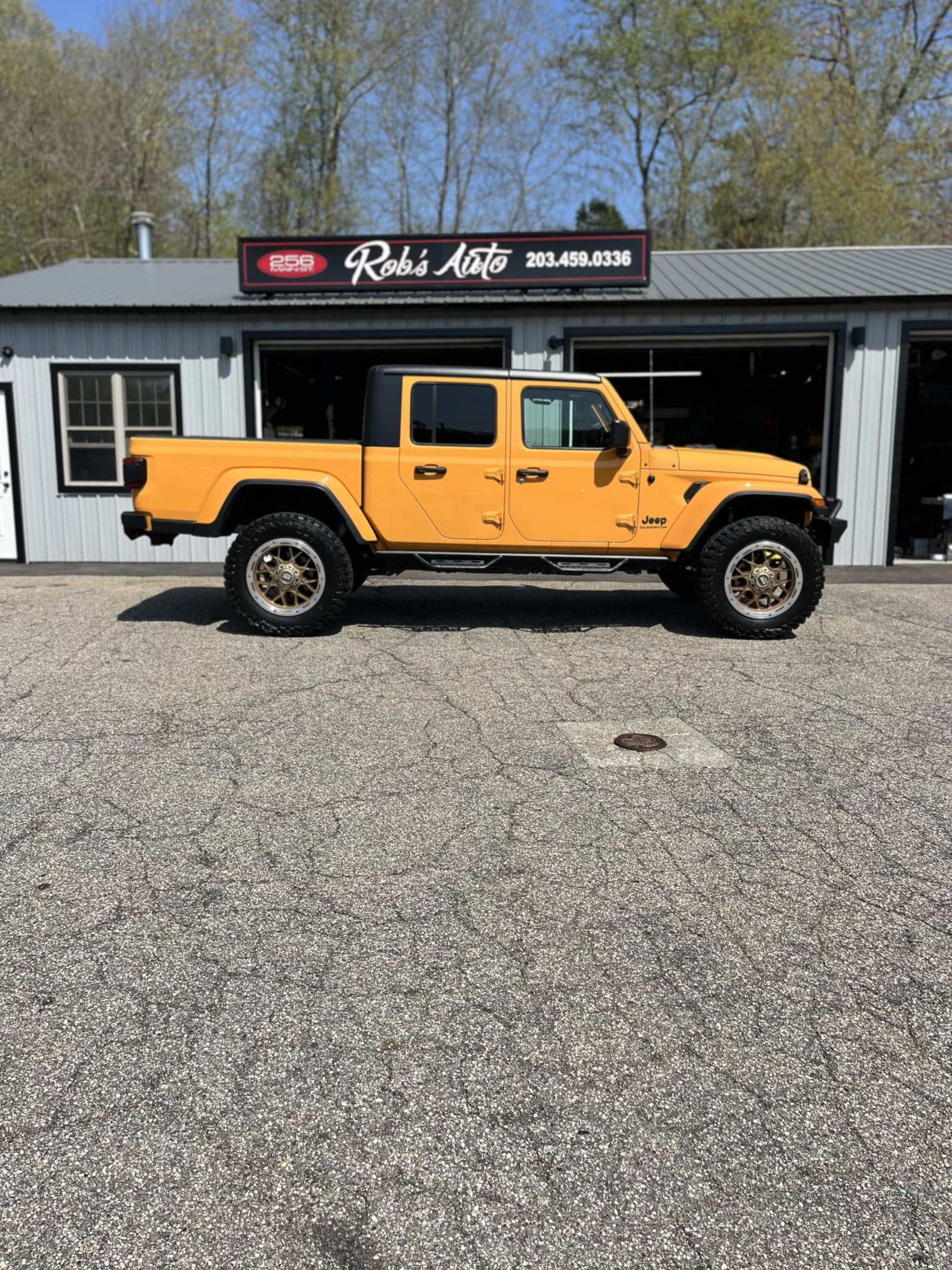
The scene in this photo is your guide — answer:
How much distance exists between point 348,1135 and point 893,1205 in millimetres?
1246

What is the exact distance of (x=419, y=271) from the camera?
1253 centimetres

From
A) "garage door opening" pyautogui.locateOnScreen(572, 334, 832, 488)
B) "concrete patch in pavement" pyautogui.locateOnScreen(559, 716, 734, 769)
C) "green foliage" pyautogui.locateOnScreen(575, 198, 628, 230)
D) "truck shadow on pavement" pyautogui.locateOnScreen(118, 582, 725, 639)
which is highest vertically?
"green foliage" pyautogui.locateOnScreen(575, 198, 628, 230)

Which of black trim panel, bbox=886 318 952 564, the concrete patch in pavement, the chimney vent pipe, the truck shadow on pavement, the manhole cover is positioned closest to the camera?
the concrete patch in pavement

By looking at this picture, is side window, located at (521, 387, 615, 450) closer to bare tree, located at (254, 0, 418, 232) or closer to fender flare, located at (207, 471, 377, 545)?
fender flare, located at (207, 471, 377, 545)

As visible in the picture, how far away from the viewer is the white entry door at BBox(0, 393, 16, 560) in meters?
12.7

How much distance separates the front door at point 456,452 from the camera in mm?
7824

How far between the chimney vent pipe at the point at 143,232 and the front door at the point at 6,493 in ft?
20.7

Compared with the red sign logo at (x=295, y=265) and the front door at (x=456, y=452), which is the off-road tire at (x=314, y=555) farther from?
the red sign logo at (x=295, y=265)

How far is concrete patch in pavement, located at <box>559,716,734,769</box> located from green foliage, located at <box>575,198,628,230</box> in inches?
1262

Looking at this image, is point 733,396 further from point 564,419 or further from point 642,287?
point 564,419

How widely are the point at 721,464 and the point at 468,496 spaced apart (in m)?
2.16

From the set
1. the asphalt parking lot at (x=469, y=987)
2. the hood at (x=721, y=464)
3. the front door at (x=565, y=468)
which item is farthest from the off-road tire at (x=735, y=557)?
the asphalt parking lot at (x=469, y=987)

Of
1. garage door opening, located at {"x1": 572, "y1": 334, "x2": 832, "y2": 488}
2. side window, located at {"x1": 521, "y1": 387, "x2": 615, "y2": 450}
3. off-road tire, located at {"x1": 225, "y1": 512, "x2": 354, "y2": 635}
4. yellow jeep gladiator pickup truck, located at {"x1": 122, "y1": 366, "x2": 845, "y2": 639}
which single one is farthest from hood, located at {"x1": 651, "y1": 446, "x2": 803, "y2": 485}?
garage door opening, located at {"x1": 572, "y1": 334, "x2": 832, "y2": 488}

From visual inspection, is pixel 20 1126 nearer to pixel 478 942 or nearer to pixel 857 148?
pixel 478 942
